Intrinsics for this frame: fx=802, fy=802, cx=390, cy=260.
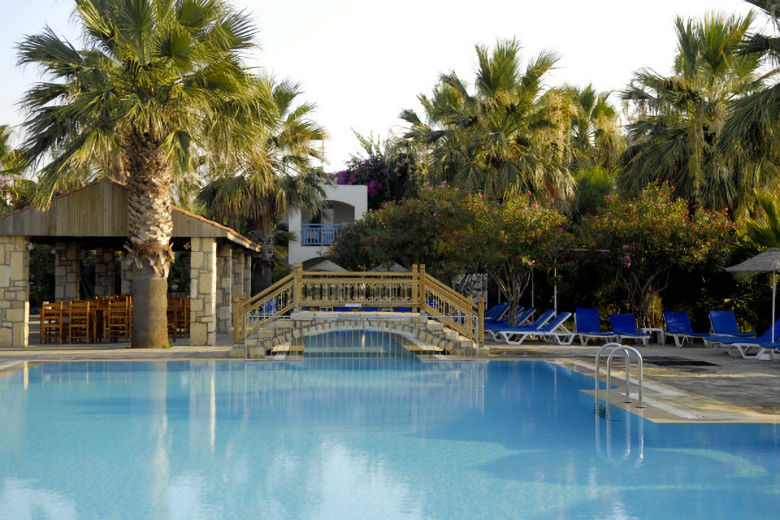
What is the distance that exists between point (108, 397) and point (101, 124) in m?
6.72

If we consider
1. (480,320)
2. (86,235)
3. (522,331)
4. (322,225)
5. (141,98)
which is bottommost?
(522,331)

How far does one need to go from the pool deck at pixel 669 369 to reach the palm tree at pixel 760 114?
4222 millimetres

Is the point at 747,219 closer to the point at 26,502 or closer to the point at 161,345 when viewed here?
the point at 161,345

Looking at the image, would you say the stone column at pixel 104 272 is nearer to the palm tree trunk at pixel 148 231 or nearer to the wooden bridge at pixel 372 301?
the palm tree trunk at pixel 148 231

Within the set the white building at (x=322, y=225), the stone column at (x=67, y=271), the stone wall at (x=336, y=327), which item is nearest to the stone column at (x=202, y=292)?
the stone wall at (x=336, y=327)

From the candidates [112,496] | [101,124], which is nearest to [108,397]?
[112,496]

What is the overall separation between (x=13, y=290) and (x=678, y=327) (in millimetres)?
16472

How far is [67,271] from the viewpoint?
77.4 ft

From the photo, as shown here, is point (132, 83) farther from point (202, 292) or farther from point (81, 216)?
point (202, 292)

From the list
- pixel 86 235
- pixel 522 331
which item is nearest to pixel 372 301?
pixel 522 331

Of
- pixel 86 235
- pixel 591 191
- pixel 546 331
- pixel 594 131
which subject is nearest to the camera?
pixel 86 235

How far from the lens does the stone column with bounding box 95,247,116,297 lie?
84.2ft

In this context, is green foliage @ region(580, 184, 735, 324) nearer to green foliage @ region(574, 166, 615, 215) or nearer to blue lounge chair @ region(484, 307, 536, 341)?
blue lounge chair @ region(484, 307, 536, 341)

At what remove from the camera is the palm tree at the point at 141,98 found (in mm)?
16094
